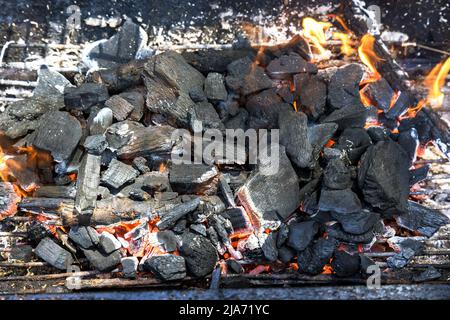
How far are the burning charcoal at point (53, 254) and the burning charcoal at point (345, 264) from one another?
2.06 m

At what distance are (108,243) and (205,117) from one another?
1.34 meters

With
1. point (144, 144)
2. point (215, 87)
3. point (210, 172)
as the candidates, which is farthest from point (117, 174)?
point (215, 87)

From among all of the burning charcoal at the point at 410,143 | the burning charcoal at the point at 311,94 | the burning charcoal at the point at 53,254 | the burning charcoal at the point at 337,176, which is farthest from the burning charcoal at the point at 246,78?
the burning charcoal at the point at 53,254

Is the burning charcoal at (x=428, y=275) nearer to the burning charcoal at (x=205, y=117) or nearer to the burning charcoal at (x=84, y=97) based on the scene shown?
the burning charcoal at (x=205, y=117)

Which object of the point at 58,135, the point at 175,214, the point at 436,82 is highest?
the point at 436,82

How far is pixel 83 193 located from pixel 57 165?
0.46 meters

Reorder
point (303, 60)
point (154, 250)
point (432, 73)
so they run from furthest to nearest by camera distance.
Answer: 1. point (432, 73)
2. point (303, 60)
3. point (154, 250)

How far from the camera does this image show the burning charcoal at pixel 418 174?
3.68 metres

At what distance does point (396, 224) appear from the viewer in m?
3.59

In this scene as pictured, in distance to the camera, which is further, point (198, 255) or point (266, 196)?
point (266, 196)

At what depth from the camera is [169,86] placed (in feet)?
13.0

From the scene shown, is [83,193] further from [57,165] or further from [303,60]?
[303,60]

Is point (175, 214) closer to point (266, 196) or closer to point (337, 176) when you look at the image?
point (266, 196)

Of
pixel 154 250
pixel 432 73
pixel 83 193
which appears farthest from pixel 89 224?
pixel 432 73
